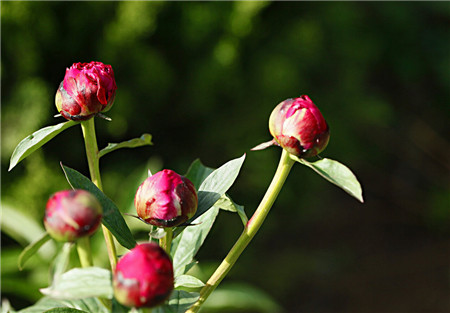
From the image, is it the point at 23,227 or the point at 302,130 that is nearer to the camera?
the point at 302,130

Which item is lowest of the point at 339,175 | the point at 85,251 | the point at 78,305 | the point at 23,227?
the point at 23,227

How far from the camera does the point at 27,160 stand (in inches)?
57.9

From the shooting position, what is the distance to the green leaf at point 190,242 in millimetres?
451

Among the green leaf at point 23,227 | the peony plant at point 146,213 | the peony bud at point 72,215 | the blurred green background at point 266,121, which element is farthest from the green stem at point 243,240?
the green leaf at point 23,227

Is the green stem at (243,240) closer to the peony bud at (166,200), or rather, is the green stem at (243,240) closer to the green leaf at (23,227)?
the peony bud at (166,200)

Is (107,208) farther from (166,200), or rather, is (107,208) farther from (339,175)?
(339,175)

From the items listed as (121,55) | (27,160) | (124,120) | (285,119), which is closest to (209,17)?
(121,55)

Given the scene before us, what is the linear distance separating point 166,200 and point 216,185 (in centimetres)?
5

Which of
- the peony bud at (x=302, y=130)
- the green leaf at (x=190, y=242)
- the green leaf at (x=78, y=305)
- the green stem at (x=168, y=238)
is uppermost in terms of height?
the peony bud at (x=302, y=130)

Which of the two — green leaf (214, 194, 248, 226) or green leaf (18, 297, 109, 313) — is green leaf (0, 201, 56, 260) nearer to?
green leaf (18, 297, 109, 313)

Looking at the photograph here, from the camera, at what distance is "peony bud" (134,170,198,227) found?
37 cm

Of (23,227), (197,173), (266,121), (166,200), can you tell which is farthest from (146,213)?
(266,121)

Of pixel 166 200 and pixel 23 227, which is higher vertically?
pixel 166 200

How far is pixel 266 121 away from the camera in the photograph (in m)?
1.83
